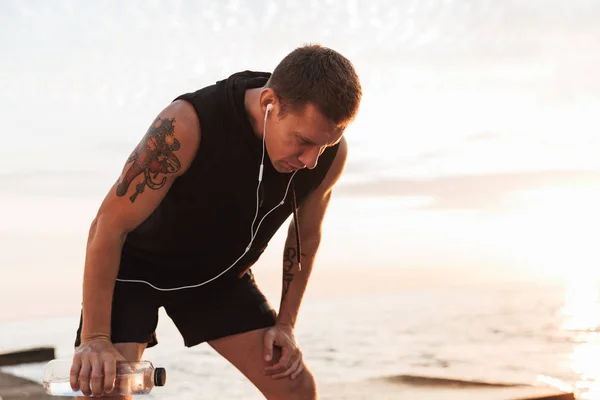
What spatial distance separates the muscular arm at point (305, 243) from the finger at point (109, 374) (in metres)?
1.02

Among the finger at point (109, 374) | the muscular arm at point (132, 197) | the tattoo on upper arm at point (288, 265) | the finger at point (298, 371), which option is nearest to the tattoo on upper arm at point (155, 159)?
the muscular arm at point (132, 197)

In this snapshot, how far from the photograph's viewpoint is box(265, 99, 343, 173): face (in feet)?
9.57

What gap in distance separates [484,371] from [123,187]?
684 cm

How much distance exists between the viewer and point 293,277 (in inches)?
152

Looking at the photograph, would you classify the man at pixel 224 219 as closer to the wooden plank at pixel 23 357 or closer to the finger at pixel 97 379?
the finger at pixel 97 379

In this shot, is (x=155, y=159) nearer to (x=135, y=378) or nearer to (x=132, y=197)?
(x=132, y=197)

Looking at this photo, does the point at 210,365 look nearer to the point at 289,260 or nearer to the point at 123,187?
the point at 289,260

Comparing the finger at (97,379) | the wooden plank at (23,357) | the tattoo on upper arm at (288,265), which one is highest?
the wooden plank at (23,357)

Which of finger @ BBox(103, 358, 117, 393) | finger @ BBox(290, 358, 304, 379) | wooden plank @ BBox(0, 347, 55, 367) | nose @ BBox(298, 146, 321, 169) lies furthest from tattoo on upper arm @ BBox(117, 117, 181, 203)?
wooden plank @ BBox(0, 347, 55, 367)

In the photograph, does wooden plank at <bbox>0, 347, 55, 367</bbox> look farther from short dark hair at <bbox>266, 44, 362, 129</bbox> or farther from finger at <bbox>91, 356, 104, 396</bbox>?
short dark hair at <bbox>266, 44, 362, 129</bbox>

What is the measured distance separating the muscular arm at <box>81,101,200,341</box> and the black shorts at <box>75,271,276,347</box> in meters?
0.44

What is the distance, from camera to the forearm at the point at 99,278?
2934 millimetres

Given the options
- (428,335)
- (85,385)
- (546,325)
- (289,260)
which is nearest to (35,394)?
(289,260)

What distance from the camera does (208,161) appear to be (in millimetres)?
3170
